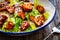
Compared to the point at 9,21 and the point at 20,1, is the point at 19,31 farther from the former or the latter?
the point at 20,1

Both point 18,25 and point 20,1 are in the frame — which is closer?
point 18,25

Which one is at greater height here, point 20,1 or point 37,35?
point 20,1

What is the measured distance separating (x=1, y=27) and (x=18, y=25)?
0.28ft

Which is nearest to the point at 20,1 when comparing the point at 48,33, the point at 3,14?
the point at 3,14

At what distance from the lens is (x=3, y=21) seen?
3.31 ft

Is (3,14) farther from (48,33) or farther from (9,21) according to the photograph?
(48,33)

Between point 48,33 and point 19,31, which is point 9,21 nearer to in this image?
point 19,31

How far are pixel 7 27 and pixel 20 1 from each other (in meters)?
0.24

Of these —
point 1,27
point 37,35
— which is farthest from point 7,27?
point 37,35

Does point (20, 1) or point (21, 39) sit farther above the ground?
point (20, 1)

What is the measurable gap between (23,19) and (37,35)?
113mm

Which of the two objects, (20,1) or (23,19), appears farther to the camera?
(20,1)

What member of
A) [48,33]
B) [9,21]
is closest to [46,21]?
[48,33]

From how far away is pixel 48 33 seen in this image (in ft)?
3.47
